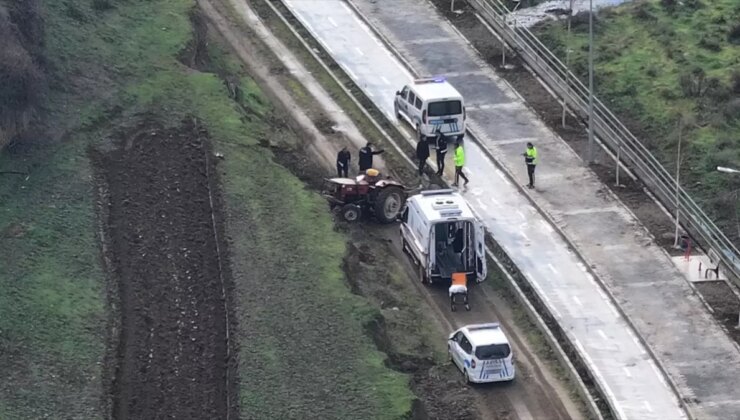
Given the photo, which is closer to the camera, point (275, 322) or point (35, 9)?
point (275, 322)

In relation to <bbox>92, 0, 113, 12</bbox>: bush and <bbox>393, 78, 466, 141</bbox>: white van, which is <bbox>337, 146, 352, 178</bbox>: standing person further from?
<bbox>92, 0, 113, 12</bbox>: bush

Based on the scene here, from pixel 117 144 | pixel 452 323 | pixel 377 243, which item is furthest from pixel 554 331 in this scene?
pixel 117 144

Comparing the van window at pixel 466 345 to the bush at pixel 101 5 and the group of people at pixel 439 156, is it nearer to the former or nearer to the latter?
the group of people at pixel 439 156

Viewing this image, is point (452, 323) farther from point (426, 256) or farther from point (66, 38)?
point (66, 38)

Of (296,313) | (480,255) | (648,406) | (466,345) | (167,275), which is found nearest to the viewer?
(648,406)

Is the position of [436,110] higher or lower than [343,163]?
higher

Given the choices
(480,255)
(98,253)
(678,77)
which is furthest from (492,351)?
(678,77)

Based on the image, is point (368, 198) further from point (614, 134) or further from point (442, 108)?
point (614, 134)
